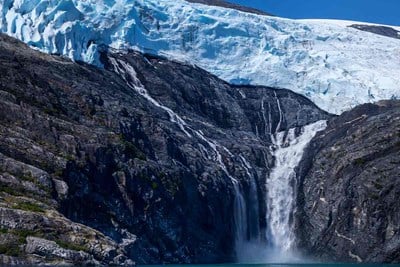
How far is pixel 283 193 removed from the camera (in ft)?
288

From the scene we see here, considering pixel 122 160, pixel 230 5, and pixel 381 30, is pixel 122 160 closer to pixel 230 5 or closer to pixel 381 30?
pixel 230 5

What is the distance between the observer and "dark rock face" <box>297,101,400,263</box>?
7525 centimetres

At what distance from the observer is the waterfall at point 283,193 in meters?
84.9

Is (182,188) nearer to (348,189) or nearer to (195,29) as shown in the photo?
(348,189)

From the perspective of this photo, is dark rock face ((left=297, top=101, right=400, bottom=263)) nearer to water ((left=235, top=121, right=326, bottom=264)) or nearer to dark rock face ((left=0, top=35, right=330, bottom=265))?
water ((left=235, top=121, right=326, bottom=264))

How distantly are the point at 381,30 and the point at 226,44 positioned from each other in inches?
1759

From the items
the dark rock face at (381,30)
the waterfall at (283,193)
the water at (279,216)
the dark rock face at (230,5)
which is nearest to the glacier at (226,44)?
the waterfall at (283,193)

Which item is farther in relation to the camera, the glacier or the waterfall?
the glacier

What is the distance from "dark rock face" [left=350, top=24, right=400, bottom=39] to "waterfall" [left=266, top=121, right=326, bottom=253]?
150 feet

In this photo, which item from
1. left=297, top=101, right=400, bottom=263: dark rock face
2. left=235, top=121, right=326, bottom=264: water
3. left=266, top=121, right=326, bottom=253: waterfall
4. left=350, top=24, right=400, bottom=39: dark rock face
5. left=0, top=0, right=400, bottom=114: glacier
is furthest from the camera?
left=350, top=24, right=400, bottom=39: dark rock face

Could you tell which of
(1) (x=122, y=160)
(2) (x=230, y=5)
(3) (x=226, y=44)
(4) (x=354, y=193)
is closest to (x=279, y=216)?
(4) (x=354, y=193)

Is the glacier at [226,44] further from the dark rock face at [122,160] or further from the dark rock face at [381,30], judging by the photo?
the dark rock face at [381,30]

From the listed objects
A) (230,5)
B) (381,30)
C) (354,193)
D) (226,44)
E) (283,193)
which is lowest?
(354,193)

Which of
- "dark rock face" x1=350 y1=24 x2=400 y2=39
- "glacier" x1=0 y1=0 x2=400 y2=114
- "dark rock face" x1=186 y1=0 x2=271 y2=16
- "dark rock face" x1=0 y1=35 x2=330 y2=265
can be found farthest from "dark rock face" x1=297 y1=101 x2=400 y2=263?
"dark rock face" x1=350 y1=24 x2=400 y2=39
